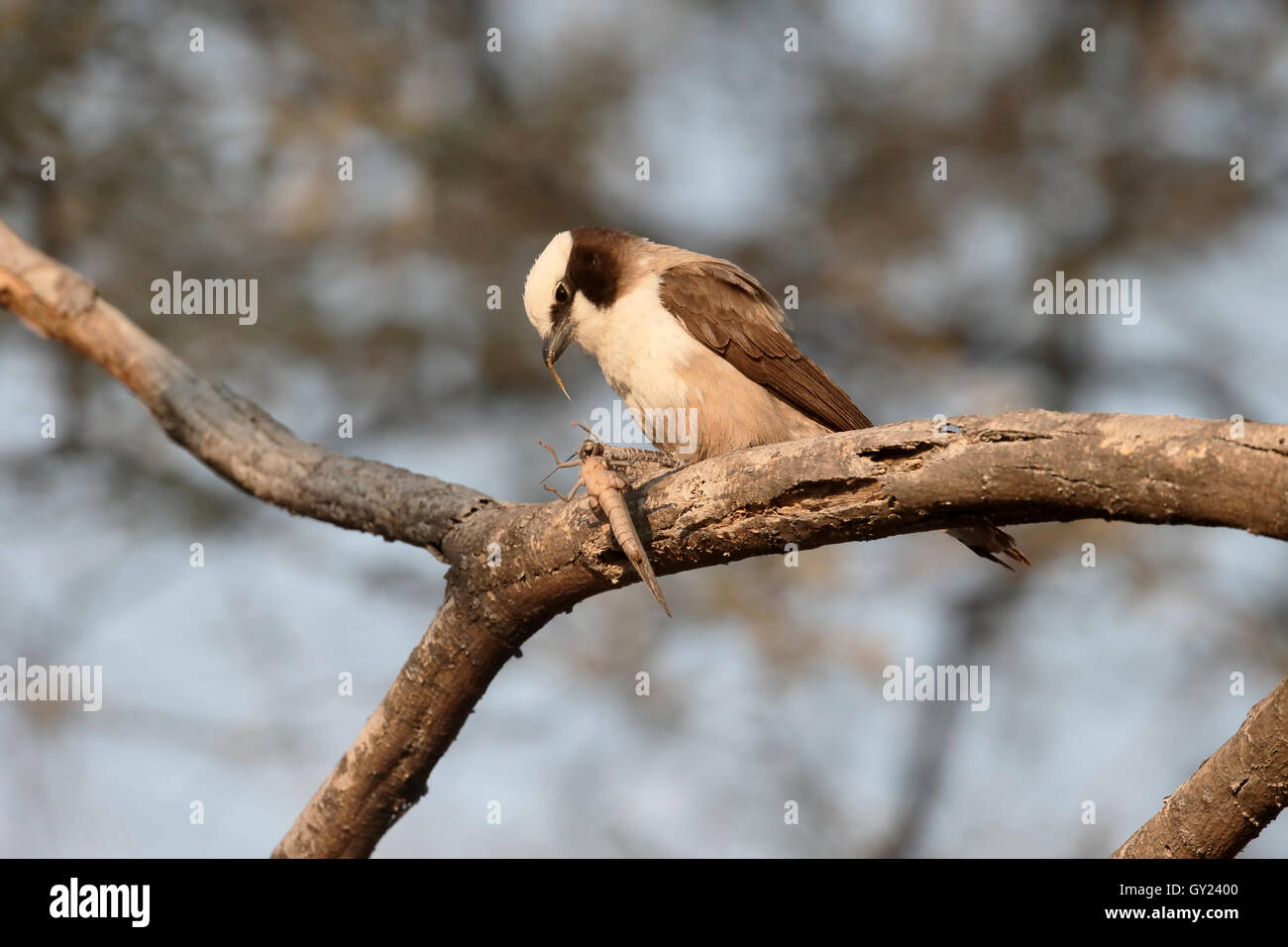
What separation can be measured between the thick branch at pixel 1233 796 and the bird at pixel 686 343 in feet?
7.67

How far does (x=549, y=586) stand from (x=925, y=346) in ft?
20.8

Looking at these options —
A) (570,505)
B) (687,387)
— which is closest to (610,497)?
(570,505)

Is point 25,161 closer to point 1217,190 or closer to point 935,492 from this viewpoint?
point 935,492

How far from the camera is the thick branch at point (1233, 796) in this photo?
7.93 feet

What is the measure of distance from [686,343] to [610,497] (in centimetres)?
195

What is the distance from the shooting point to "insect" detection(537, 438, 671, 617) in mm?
2891

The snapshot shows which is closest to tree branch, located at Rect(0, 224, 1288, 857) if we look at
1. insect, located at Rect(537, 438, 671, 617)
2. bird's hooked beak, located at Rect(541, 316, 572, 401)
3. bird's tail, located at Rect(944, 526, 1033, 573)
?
insect, located at Rect(537, 438, 671, 617)

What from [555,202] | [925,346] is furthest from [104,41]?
[925,346]

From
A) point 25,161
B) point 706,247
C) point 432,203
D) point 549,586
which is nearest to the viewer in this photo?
point 549,586

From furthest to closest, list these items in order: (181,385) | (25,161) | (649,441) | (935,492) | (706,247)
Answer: (706,247)
(25,161)
(649,441)
(181,385)
(935,492)

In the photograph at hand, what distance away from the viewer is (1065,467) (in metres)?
2.35

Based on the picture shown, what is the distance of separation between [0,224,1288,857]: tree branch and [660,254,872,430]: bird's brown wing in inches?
63.2

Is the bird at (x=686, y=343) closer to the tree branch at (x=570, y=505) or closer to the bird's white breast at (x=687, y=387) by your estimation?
the bird's white breast at (x=687, y=387)

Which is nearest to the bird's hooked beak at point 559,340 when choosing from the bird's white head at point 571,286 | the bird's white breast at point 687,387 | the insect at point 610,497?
the bird's white head at point 571,286
